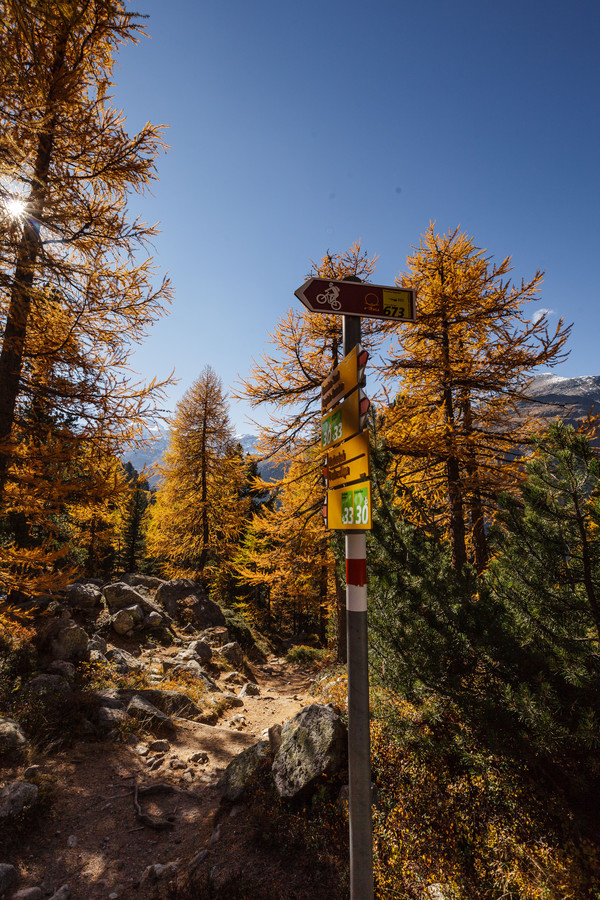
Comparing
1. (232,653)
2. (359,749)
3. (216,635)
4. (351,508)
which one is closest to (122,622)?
(216,635)

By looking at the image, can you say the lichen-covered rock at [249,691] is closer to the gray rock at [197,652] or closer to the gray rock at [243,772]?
the gray rock at [197,652]

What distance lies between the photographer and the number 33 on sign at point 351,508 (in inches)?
88.4

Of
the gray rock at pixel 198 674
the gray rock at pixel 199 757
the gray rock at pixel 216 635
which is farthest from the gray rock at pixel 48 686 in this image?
the gray rock at pixel 216 635

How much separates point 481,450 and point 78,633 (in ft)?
34.5

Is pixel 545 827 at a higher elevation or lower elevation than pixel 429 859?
higher

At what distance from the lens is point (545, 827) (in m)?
3.40

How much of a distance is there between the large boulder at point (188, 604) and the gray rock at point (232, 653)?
6.51ft

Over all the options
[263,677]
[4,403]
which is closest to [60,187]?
[4,403]

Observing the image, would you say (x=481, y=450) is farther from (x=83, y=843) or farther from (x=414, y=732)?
(x=83, y=843)

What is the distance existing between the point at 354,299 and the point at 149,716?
28.4 ft

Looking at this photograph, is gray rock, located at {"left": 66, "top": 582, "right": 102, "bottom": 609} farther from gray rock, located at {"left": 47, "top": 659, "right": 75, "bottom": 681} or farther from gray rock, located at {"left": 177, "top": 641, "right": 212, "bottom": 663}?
gray rock, located at {"left": 47, "top": 659, "right": 75, "bottom": 681}

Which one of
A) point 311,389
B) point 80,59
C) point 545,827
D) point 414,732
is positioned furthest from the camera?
point 311,389

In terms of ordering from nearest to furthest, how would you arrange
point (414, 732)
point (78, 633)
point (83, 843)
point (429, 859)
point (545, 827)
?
point (545, 827) < point (429, 859) < point (414, 732) < point (83, 843) < point (78, 633)

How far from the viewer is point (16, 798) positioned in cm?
470
